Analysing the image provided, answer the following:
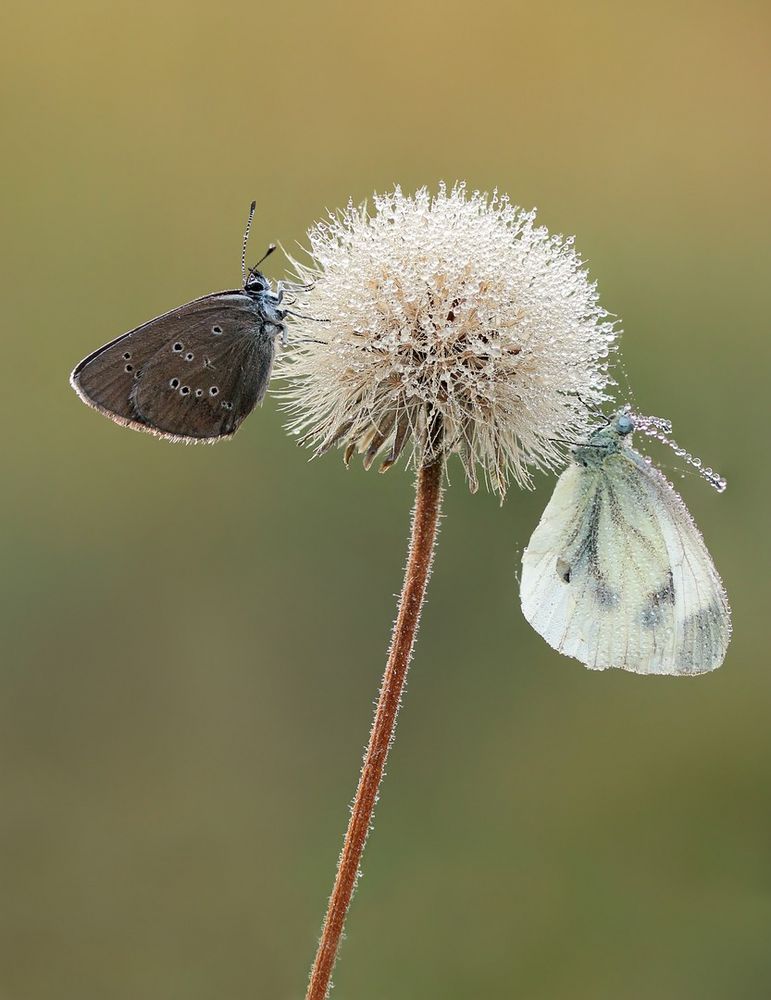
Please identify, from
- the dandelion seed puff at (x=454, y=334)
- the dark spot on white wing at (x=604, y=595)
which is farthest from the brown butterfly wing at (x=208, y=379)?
the dark spot on white wing at (x=604, y=595)

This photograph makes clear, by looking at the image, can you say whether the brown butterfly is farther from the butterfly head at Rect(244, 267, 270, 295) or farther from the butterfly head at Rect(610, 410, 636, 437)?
the butterfly head at Rect(610, 410, 636, 437)

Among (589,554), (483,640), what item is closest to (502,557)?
(483,640)

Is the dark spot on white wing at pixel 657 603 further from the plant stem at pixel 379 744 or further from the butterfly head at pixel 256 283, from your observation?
the butterfly head at pixel 256 283

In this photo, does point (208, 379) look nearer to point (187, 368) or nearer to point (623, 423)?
point (187, 368)

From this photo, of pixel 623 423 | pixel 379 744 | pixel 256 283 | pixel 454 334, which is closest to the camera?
pixel 379 744

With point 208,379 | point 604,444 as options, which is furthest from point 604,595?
point 208,379

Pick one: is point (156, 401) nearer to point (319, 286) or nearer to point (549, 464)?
point (319, 286)
